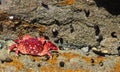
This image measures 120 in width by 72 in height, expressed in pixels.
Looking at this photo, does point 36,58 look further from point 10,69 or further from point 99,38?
point 99,38

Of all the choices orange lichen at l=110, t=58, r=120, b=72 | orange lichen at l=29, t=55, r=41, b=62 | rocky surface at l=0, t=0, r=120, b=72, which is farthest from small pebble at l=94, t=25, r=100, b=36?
orange lichen at l=29, t=55, r=41, b=62

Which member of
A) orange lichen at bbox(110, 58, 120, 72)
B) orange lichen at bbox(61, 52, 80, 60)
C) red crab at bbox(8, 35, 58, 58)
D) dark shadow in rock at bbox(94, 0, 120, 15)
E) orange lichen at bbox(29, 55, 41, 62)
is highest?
dark shadow in rock at bbox(94, 0, 120, 15)

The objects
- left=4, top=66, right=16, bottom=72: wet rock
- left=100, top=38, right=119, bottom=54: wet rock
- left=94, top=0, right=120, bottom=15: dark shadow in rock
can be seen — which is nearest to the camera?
left=4, top=66, right=16, bottom=72: wet rock

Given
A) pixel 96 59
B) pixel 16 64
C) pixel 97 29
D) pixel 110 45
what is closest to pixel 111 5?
pixel 97 29

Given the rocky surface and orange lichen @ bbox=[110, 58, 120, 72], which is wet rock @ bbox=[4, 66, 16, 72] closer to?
the rocky surface

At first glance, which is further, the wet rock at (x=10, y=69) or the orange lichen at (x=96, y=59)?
the orange lichen at (x=96, y=59)

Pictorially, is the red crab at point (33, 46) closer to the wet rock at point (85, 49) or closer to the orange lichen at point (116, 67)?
the wet rock at point (85, 49)

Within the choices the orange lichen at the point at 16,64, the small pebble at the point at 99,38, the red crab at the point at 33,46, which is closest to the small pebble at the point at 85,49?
the small pebble at the point at 99,38
